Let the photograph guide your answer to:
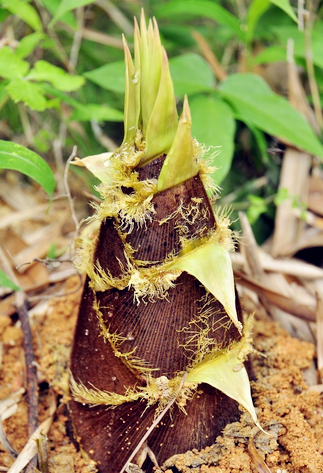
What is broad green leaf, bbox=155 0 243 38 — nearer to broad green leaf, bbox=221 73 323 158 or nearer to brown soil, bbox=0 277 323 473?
broad green leaf, bbox=221 73 323 158

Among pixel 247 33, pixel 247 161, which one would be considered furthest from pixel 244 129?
pixel 247 33

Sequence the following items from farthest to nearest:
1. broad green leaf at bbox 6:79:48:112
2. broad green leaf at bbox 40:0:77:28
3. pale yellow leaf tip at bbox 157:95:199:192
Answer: broad green leaf at bbox 40:0:77:28, broad green leaf at bbox 6:79:48:112, pale yellow leaf tip at bbox 157:95:199:192

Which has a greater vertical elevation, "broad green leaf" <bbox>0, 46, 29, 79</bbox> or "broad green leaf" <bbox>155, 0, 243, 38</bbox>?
"broad green leaf" <bbox>155, 0, 243, 38</bbox>

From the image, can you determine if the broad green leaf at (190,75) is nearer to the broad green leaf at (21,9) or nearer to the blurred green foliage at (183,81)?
the blurred green foliage at (183,81)

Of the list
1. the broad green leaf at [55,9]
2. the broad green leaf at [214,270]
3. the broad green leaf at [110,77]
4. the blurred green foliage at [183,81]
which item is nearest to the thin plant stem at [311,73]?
the blurred green foliage at [183,81]

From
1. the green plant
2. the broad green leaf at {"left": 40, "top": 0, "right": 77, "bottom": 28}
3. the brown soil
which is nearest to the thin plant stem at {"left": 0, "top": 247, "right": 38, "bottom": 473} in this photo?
the brown soil

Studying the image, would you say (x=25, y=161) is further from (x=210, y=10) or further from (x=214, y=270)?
(x=210, y=10)
